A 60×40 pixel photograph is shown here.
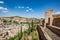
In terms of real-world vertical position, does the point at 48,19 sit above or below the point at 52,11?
below

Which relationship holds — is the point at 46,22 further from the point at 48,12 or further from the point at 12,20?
the point at 12,20

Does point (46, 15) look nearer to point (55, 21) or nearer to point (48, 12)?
point (48, 12)

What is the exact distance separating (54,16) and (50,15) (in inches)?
11.6

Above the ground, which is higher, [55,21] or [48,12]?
[48,12]

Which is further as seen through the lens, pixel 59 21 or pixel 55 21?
pixel 55 21

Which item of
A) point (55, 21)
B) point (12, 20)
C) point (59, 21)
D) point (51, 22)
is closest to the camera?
point (59, 21)

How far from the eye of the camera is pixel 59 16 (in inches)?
272

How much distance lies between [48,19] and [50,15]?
325mm

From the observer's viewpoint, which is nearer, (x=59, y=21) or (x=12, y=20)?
(x=59, y=21)

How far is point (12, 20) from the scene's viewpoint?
4591 cm

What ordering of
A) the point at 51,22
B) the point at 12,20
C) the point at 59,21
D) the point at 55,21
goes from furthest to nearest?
the point at 12,20, the point at 51,22, the point at 55,21, the point at 59,21

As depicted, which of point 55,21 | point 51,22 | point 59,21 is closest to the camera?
point 59,21

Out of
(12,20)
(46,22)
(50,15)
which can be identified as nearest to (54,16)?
(50,15)

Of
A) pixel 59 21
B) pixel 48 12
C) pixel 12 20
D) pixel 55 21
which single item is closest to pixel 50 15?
pixel 48 12
